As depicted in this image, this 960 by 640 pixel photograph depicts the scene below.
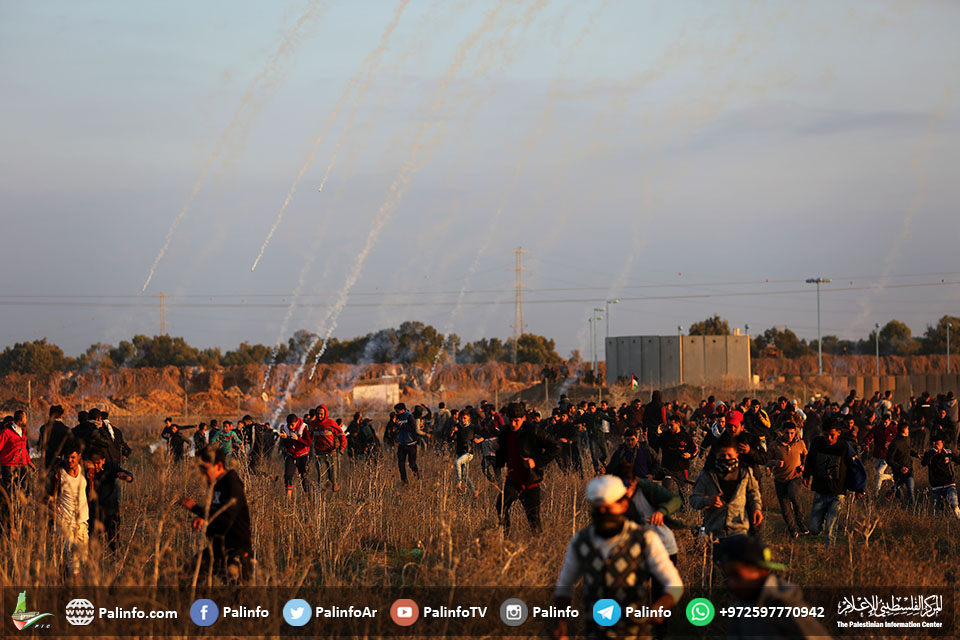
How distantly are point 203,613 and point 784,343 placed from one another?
99971 mm

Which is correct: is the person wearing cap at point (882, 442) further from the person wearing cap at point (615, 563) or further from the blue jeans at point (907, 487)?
the person wearing cap at point (615, 563)

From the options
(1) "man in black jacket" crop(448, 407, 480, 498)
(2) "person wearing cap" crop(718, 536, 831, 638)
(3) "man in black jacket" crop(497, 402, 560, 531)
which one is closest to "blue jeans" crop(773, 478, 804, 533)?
(3) "man in black jacket" crop(497, 402, 560, 531)

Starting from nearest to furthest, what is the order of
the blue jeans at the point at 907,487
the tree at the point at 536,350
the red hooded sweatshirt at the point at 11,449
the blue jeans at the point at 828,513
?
the blue jeans at the point at 828,513
the red hooded sweatshirt at the point at 11,449
the blue jeans at the point at 907,487
the tree at the point at 536,350

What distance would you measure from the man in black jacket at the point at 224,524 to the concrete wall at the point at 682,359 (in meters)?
47.9

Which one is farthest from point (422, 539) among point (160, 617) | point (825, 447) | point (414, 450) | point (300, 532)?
point (414, 450)

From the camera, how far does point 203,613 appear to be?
6703 millimetres

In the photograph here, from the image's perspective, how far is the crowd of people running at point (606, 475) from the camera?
5.12 m

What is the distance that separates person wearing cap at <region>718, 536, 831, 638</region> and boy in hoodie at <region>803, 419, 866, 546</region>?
662cm

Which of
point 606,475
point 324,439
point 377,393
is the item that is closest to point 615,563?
point 606,475

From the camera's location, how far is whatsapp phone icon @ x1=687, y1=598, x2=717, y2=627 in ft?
26.4

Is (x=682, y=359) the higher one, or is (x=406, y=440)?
(x=682, y=359)

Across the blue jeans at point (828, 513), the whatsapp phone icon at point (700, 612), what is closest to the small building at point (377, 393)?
the blue jeans at point (828, 513)

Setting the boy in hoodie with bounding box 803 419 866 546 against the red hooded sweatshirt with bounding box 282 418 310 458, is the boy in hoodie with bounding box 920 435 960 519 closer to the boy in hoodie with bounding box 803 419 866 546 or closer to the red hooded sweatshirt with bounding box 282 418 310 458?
the boy in hoodie with bounding box 803 419 866 546

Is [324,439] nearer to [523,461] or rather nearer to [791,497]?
[523,461]
